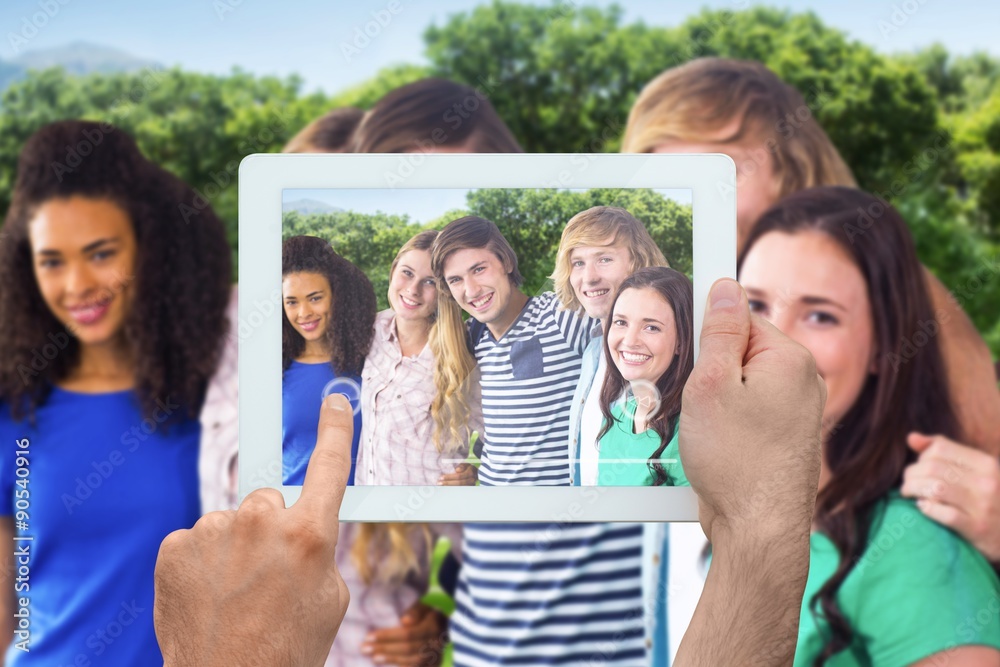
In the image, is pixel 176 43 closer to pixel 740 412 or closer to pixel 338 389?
pixel 338 389

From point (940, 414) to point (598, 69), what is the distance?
54.2 inches

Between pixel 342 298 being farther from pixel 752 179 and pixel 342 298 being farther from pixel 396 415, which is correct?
pixel 752 179

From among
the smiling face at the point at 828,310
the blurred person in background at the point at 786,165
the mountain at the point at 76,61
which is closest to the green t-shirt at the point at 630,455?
the smiling face at the point at 828,310

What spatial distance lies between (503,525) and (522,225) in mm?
1224

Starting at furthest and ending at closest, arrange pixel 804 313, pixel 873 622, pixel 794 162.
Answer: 1. pixel 794 162
2. pixel 804 313
3. pixel 873 622

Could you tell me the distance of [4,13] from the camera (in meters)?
2.16

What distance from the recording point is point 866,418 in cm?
192

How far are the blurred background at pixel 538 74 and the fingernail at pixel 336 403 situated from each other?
1.45 m

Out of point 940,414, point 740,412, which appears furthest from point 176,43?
point 940,414

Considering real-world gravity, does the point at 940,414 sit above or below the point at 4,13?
below

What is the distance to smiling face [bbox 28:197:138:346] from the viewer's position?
2.07m

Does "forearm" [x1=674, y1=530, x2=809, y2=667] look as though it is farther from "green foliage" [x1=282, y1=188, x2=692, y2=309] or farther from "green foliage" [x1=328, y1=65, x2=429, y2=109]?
"green foliage" [x1=328, y1=65, x2=429, y2=109]

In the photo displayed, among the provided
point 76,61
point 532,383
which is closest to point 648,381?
point 532,383

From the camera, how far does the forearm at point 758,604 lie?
0.85m
